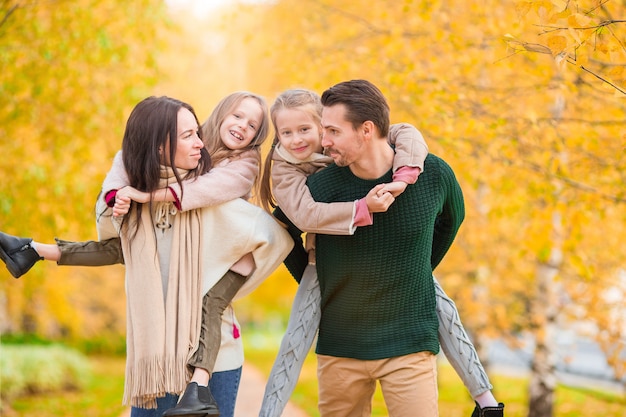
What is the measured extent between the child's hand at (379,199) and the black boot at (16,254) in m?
1.44

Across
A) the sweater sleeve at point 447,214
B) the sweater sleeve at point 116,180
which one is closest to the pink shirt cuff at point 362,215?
the sweater sleeve at point 447,214

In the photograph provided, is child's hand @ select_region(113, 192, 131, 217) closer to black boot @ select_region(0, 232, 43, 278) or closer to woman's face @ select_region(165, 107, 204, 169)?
woman's face @ select_region(165, 107, 204, 169)

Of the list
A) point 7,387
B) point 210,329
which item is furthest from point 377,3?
point 7,387

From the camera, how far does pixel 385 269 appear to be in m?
3.11

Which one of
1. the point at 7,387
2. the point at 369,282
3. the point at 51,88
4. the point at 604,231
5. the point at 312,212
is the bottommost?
the point at 7,387

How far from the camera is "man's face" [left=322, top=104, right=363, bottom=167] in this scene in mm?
3006

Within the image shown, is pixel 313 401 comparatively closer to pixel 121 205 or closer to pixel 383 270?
pixel 383 270

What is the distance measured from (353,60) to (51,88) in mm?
2907

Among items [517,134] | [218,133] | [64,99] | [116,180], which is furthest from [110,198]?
[64,99]

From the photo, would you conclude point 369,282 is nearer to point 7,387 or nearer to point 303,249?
point 303,249

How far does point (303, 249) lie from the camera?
3486 mm

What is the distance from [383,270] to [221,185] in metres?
0.76

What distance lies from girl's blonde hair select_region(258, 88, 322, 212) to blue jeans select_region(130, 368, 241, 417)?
0.79 m

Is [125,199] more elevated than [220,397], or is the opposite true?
[125,199]
